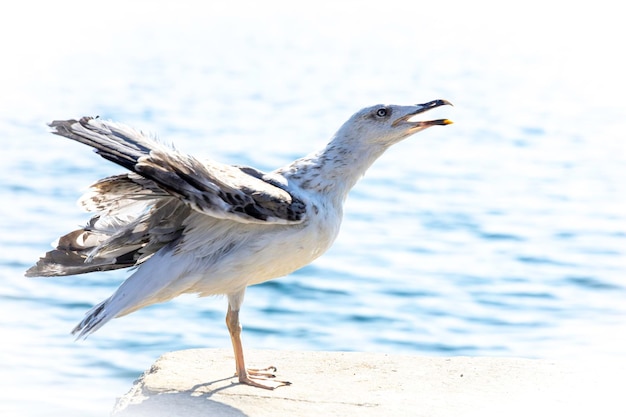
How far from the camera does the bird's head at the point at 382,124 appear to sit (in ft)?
22.6

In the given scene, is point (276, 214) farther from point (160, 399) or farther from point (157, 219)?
point (160, 399)

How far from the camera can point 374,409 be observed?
6.26 metres

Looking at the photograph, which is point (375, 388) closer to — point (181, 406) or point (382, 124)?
point (181, 406)

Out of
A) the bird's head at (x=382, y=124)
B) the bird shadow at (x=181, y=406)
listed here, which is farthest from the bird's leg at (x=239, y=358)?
the bird's head at (x=382, y=124)

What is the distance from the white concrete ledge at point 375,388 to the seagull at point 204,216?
28cm

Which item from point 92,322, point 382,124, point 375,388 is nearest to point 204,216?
point 92,322

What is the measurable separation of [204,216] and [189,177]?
0.44 metres

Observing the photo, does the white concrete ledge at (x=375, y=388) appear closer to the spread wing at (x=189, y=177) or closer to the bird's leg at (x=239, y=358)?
the bird's leg at (x=239, y=358)

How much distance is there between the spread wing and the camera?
5875 millimetres

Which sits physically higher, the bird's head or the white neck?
the bird's head

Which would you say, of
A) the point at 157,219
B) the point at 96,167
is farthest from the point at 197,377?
the point at 96,167

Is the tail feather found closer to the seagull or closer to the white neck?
the seagull

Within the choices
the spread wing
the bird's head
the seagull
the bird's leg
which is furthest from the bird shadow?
the bird's head

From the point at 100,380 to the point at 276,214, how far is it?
4.30 m
